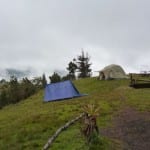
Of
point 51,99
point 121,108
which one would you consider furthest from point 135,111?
point 51,99

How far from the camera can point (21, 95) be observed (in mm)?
75812

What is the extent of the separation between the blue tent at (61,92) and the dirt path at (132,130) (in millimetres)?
20491

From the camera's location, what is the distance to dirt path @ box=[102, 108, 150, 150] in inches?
764

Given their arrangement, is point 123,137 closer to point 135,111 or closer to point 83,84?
point 135,111

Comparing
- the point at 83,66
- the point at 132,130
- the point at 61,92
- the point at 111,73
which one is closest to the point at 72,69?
the point at 83,66

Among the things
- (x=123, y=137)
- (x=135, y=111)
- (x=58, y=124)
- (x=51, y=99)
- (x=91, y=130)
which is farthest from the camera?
(x=51, y=99)

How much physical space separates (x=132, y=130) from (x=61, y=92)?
27.9 m

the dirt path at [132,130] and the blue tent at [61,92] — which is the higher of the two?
the blue tent at [61,92]

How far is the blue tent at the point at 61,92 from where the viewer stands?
4893 cm

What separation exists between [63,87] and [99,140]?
32.2m

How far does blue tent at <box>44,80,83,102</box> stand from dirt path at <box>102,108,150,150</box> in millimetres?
20491

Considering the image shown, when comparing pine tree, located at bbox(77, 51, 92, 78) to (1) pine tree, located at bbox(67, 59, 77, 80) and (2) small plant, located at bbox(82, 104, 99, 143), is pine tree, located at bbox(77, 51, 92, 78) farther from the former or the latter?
(2) small plant, located at bbox(82, 104, 99, 143)

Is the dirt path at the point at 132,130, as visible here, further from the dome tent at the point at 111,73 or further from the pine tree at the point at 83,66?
the pine tree at the point at 83,66

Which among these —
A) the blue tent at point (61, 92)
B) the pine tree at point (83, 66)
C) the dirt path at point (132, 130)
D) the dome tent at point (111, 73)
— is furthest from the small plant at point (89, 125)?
the pine tree at point (83, 66)
